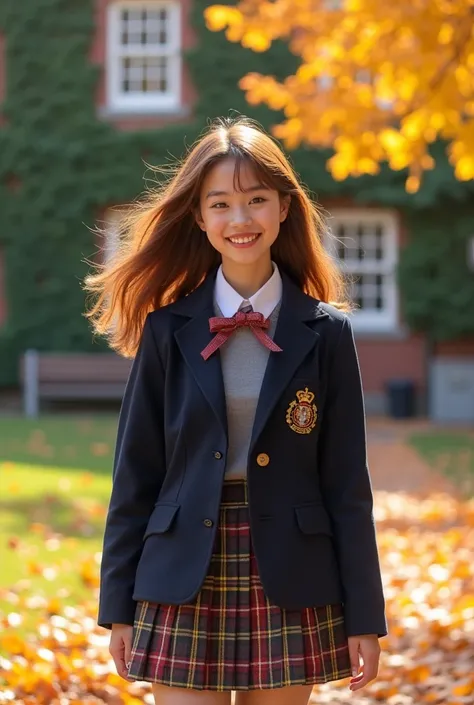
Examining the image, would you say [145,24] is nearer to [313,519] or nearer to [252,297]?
[252,297]

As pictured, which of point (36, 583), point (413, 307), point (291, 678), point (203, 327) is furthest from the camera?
point (413, 307)

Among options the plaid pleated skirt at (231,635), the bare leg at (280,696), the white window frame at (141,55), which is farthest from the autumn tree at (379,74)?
the white window frame at (141,55)

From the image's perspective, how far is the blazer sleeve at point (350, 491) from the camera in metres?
2.71

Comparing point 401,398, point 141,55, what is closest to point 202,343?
point 401,398

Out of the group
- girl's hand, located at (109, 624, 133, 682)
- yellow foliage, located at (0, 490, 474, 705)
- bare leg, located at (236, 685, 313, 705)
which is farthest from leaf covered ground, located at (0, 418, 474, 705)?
bare leg, located at (236, 685, 313, 705)

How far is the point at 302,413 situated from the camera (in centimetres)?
273

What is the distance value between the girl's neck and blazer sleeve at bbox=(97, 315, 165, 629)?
240 millimetres

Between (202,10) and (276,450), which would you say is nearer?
(276,450)

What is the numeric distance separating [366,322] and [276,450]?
1574 cm

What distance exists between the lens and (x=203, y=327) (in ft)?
9.29

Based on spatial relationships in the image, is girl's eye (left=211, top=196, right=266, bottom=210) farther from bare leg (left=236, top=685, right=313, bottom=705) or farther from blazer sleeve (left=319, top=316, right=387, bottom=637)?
bare leg (left=236, top=685, right=313, bottom=705)

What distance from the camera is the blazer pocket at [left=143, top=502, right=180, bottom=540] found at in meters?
2.70

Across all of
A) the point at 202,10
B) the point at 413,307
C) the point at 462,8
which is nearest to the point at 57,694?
the point at 462,8

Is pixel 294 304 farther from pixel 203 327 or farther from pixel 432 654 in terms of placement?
pixel 432 654
